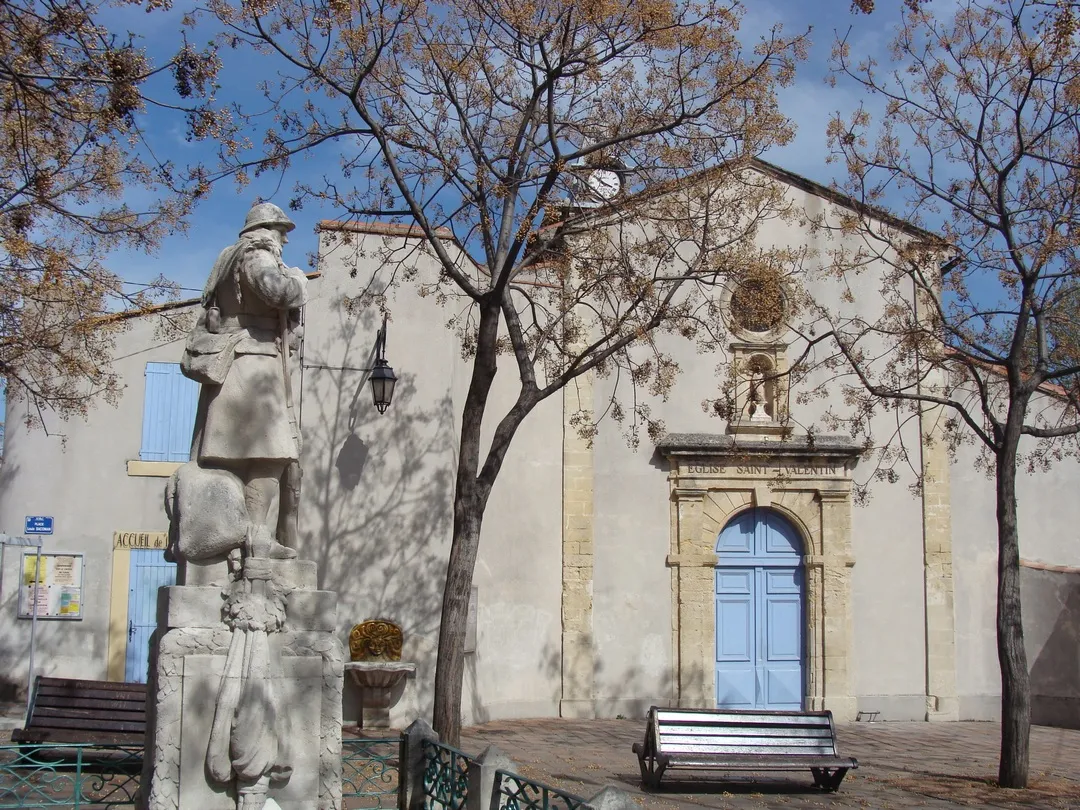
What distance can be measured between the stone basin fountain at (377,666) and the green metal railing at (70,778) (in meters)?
3.15

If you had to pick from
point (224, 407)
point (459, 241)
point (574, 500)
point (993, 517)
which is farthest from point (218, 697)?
point (993, 517)

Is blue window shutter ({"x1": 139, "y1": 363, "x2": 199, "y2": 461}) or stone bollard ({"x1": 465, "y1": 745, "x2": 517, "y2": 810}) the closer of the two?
stone bollard ({"x1": 465, "y1": 745, "x2": 517, "y2": 810})

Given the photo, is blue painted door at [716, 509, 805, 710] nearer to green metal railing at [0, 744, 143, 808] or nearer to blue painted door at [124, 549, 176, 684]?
blue painted door at [124, 549, 176, 684]

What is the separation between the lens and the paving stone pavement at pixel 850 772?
973 cm

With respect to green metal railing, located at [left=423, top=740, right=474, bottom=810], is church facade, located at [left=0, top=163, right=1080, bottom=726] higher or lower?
higher

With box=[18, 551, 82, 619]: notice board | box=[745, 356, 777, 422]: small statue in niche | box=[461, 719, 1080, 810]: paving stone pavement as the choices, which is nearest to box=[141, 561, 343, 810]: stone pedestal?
box=[461, 719, 1080, 810]: paving stone pavement

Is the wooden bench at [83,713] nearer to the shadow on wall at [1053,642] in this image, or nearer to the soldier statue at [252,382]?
the soldier statue at [252,382]

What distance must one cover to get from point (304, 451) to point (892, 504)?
813cm

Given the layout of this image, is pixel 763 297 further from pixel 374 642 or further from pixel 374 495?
pixel 374 642

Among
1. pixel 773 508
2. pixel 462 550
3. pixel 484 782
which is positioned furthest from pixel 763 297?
pixel 484 782

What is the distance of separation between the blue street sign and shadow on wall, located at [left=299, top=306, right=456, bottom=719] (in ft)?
9.37

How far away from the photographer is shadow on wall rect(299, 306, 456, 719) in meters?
13.5

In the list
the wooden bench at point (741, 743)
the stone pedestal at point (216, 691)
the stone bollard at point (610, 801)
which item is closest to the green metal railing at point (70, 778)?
the stone pedestal at point (216, 691)

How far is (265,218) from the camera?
19.8 ft
